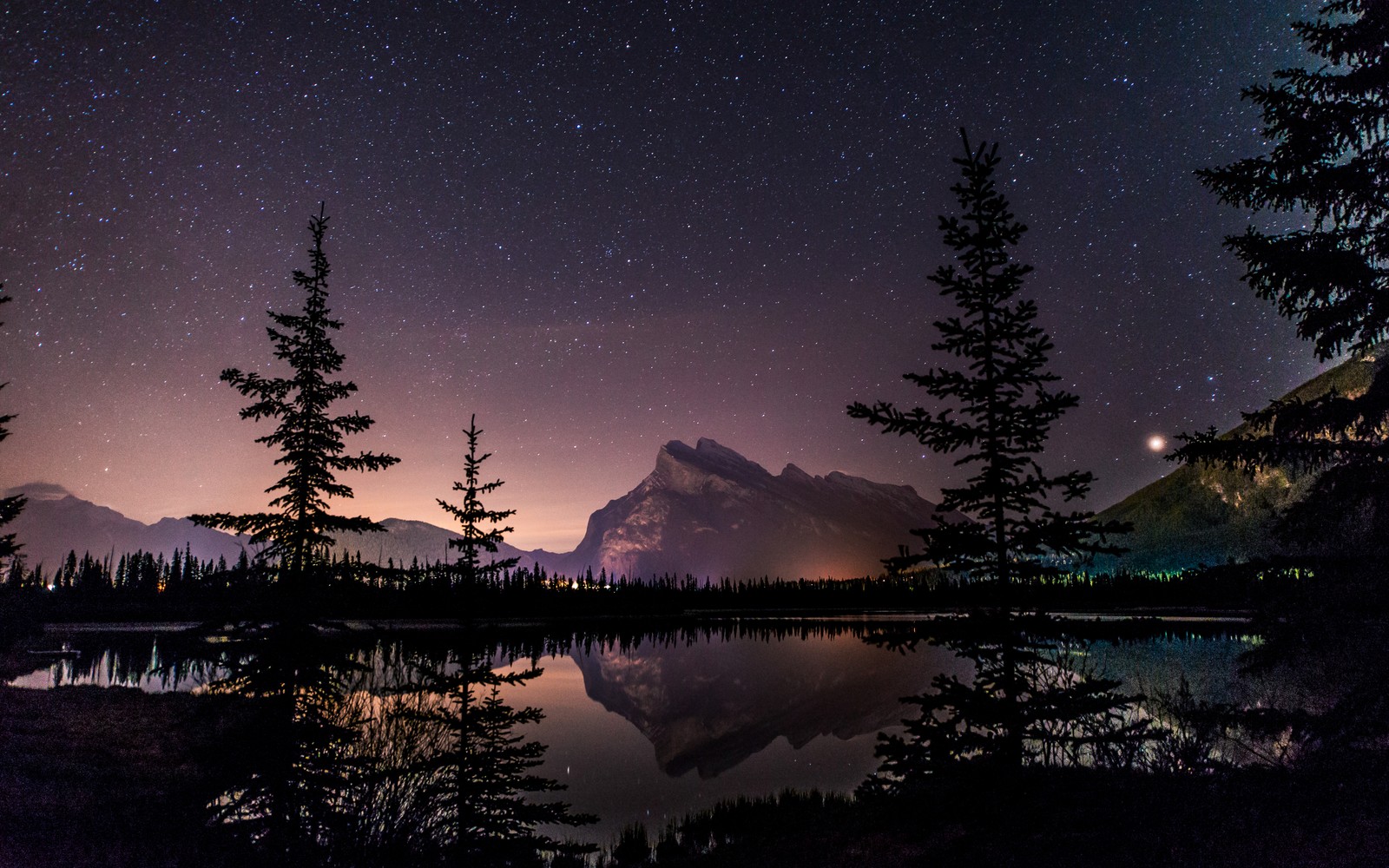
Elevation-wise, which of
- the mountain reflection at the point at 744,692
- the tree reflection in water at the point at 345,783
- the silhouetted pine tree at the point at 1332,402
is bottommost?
the mountain reflection at the point at 744,692

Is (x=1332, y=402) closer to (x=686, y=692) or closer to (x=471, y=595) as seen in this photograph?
(x=471, y=595)

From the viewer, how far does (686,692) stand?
50.1 meters

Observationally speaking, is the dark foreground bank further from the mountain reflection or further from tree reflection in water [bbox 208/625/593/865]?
the mountain reflection

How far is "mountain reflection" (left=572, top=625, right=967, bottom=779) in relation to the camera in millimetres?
33938

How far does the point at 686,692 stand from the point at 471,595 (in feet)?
94.1

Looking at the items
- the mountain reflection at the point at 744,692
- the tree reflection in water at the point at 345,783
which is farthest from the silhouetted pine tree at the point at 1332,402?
the mountain reflection at the point at 744,692

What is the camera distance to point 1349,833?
863 cm

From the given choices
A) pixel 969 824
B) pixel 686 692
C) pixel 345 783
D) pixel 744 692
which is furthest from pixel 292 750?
pixel 686 692

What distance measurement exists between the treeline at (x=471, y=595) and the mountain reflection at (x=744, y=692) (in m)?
7.97

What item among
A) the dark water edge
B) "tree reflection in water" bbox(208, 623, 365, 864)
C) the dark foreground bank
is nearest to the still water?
the dark water edge

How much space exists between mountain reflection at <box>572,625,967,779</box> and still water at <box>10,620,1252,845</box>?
16 centimetres

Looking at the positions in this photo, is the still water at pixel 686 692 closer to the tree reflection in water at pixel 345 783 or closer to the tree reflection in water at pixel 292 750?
the tree reflection in water at pixel 345 783

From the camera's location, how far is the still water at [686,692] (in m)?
22.5

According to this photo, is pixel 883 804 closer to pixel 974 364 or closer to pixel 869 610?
pixel 974 364
